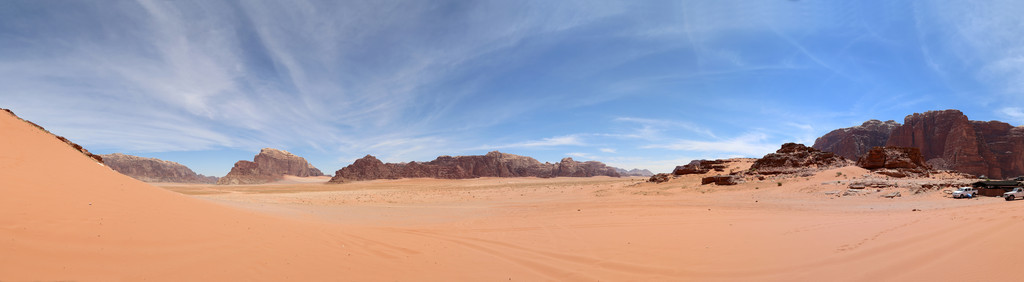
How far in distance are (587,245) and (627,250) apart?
35.0 inches

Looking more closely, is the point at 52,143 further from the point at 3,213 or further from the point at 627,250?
the point at 627,250

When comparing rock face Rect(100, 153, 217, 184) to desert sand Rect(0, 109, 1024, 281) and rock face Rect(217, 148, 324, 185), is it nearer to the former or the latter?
rock face Rect(217, 148, 324, 185)

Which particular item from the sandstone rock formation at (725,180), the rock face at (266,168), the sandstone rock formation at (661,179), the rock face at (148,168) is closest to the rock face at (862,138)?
the sandstone rock formation at (661,179)

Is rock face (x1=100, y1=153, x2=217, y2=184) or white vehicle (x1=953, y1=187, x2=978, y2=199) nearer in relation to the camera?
white vehicle (x1=953, y1=187, x2=978, y2=199)

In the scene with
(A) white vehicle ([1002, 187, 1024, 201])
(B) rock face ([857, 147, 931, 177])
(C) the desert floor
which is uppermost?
(B) rock face ([857, 147, 931, 177])

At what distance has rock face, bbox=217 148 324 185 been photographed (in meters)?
115

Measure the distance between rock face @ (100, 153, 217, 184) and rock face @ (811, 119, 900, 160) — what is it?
187472mm

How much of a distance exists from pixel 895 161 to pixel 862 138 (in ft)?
207

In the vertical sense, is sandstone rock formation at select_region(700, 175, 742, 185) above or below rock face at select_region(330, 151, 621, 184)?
below

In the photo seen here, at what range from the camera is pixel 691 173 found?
130 feet

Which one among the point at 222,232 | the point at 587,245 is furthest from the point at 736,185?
the point at 222,232

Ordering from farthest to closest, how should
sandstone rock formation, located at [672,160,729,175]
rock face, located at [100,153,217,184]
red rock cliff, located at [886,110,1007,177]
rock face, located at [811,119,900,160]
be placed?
1. rock face, located at [100,153,217,184]
2. rock face, located at [811,119,900,160]
3. red rock cliff, located at [886,110,1007,177]
4. sandstone rock formation, located at [672,160,729,175]

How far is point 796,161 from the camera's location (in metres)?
32.9

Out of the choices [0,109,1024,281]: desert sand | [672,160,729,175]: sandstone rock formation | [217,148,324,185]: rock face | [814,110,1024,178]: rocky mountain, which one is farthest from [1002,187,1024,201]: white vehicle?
[217,148,324,185]: rock face
